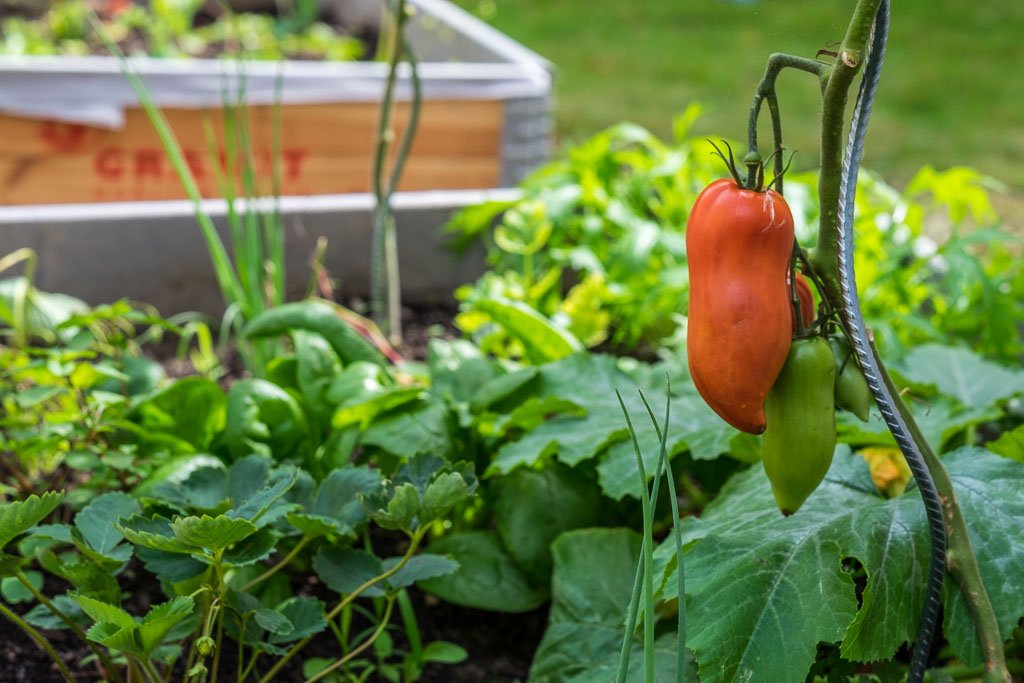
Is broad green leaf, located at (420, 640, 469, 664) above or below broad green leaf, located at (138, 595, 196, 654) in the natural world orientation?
below

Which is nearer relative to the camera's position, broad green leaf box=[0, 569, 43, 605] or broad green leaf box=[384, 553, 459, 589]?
broad green leaf box=[384, 553, 459, 589]

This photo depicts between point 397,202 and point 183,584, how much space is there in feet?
4.40

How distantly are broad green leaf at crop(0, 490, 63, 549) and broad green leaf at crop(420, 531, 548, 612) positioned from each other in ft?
1.78

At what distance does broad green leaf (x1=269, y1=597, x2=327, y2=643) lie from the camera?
3.69 ft

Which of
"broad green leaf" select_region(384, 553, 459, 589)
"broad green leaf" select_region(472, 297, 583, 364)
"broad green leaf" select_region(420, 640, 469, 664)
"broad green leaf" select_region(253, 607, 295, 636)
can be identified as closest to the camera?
"broad green leaf" select_region(253, 607, 295, 636)

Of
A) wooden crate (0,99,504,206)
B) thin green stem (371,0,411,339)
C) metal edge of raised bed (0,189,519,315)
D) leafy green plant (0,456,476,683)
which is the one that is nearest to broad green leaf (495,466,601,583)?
leafy green plant (0,456,476,683)

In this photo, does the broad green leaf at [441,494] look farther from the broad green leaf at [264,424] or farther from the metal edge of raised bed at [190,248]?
the metal edge of raised bed at [190,248]

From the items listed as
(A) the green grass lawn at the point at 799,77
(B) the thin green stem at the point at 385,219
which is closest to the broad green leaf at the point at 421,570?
(B) the thin green stem at the point at 385,219

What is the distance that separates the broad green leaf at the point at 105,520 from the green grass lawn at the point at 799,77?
2686 millimetres

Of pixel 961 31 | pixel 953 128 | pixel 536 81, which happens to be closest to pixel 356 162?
pixel 536 81

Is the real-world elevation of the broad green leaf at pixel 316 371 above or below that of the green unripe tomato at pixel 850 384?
below

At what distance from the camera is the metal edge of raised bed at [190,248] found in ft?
7.29

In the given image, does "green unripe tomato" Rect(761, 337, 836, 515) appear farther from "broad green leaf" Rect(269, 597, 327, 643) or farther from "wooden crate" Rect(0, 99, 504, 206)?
"wooden crate" Rect(0, 99, 504, 206)

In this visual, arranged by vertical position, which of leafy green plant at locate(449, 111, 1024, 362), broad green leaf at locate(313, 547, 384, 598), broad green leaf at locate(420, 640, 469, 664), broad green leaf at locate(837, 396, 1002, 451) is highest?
broad green leaf at locate(837, 396, 1002, 451)
